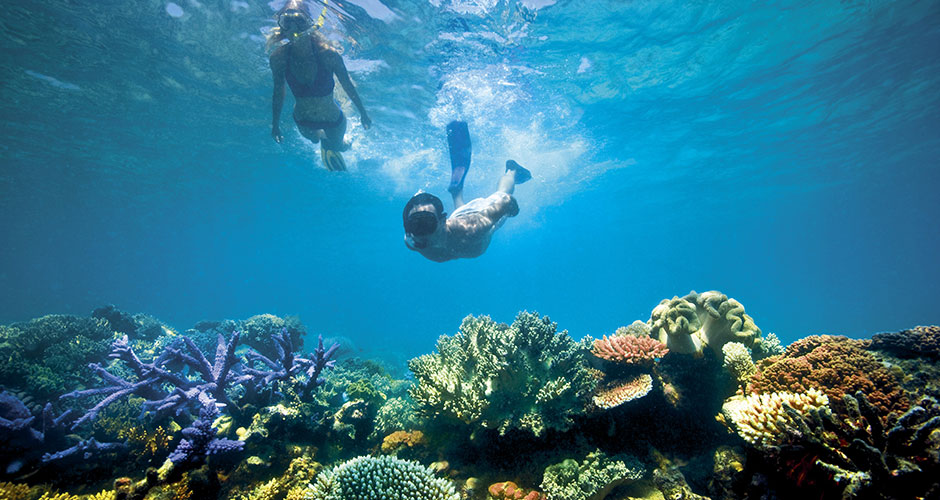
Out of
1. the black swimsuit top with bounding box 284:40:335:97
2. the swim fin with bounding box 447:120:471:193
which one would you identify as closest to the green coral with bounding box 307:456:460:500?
the black swimsuit top with bounding box 284:40:335:97

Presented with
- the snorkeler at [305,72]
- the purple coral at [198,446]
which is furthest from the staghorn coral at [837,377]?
the snorkeler at [305,72]

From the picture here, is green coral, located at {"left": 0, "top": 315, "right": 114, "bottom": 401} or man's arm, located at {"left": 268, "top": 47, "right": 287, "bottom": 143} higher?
man's arm, located at {"left": 268, "top": 47, "right": 287, "bottom": 143}

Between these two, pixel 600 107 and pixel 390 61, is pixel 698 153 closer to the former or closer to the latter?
pixel 600 107

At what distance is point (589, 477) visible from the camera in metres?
3.26

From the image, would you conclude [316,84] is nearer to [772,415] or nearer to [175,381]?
[175,381]

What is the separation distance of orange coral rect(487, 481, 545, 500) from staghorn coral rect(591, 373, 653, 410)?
4.00 ft

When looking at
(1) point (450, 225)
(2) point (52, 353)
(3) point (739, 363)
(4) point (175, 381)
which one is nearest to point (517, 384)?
(3) point (739, 363)

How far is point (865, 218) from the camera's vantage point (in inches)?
2544

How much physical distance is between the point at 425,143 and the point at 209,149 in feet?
47.8

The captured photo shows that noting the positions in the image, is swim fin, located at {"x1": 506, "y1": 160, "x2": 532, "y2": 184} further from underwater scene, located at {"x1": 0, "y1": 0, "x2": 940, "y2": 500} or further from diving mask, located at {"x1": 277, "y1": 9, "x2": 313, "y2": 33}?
diving mask, located at {"x1": 277, "y1": 9, "x2": 313, "y2": 33}

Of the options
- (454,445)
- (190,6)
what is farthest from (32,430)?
(190,6)

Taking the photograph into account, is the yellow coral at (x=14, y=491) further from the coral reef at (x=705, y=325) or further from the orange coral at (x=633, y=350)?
the coral reef at (x=705, y=325)

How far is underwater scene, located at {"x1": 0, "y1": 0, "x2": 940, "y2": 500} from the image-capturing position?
11.0 ft

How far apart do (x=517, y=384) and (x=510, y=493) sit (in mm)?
1097
